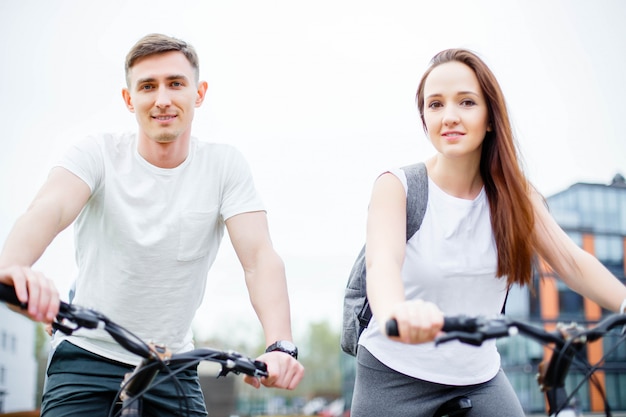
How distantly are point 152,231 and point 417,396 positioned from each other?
1.27 meters

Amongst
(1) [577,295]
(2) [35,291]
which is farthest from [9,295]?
(1) [577,295]

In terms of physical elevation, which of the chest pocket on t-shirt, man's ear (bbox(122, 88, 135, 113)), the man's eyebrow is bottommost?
the chest pocket on t-shirt

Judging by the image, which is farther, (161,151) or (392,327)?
(161,151)

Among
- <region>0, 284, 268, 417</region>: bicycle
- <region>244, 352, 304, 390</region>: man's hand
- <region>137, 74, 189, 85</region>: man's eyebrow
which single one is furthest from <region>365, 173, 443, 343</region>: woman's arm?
<region>137, 74, 189, 85</region>: man's eyebrow

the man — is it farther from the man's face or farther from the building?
the building

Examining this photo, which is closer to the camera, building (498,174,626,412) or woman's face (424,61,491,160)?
woman's face (424,61,491,160)

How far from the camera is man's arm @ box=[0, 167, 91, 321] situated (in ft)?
6.63

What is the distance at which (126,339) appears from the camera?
208 cm

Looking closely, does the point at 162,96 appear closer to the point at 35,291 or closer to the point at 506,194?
the point at 35,291

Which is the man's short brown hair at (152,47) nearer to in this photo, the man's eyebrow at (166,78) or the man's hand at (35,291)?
the man's eyebrow at (166,78)

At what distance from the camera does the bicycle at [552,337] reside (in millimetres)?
1909

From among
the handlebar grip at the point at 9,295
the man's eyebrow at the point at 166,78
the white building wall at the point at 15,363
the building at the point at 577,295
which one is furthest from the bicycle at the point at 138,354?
the building at the point at 577,295

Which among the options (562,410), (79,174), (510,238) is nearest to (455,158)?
(510,238)

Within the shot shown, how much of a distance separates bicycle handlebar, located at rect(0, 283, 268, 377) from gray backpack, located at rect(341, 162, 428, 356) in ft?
2.63
